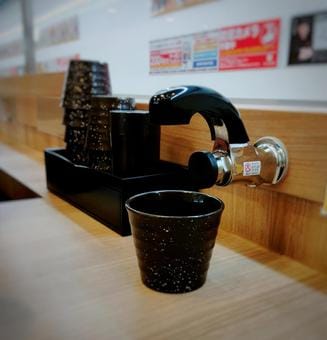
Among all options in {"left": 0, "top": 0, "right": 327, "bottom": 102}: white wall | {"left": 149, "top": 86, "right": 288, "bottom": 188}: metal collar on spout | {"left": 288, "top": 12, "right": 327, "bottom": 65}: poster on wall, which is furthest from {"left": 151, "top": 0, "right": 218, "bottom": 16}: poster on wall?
{"left": 149, "top": 86, "right": 288, "bottom": 188}: metal collar on spout

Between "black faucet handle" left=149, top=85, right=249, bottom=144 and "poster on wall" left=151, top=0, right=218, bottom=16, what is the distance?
2.69ft

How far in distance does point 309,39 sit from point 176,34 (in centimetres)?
55

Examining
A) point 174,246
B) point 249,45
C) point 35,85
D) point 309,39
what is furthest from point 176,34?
point 174,246

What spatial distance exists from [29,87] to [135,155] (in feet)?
4.24

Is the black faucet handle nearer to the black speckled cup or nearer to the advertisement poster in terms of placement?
the black speckled cup

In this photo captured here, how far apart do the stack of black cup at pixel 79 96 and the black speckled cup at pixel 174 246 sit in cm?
40

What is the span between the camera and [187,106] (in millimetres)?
426

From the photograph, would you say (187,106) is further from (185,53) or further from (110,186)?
(185,53)

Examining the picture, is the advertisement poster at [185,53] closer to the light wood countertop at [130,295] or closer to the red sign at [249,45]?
the red sign at [249,45]

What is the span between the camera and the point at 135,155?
2.27 feet

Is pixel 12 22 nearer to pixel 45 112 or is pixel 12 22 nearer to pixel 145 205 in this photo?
pixel 45 112

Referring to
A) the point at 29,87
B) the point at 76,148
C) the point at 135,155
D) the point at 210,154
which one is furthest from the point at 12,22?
the point at 210,154

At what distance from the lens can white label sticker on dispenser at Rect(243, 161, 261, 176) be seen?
514 millimetres

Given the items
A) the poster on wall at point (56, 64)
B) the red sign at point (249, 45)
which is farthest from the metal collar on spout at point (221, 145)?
the poster on wall at point (56, 64)
